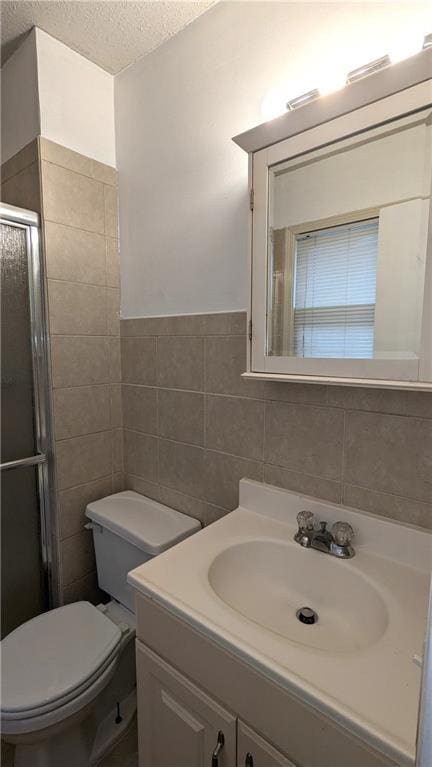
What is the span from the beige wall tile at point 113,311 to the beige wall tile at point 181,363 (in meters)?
0.28

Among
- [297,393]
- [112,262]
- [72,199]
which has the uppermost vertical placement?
[72,199]

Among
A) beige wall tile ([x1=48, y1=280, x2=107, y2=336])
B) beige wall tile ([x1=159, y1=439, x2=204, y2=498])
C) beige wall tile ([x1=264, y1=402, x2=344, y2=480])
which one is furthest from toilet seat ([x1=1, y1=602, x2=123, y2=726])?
beige wall tile ([x1=48, y1=280, x2=107, y2=336])

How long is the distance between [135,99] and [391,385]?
4.87ft

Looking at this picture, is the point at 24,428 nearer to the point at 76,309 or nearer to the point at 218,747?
the point at 76,309

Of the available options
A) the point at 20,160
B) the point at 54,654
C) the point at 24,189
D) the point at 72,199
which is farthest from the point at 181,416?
the point at 20,160

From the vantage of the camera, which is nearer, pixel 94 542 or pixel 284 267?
pixel 284 267

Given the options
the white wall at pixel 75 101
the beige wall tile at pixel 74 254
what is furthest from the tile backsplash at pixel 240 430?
the white wall at pixel 75 101

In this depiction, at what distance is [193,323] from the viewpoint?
131cm

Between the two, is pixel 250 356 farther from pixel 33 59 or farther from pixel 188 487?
pixel 33 59

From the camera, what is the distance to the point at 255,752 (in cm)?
68

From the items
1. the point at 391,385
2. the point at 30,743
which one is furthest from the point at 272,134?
the point at 30,743

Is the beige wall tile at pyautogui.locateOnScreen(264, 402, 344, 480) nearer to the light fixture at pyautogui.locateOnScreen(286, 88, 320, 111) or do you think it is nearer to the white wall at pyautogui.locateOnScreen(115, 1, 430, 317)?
the white wall at pyautogui.locateOnScreen(115, 1, 430, 317)

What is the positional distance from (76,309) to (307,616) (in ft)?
4.27

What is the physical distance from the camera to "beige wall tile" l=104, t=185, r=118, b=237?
1529 mm
